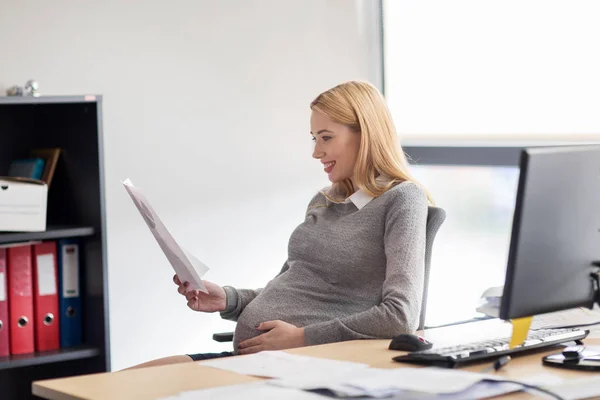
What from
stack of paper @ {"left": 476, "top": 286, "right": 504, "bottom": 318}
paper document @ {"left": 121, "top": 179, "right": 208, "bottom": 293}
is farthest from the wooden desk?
stack of paper @ {"left": 476, "top": 286, "right": 504, "bottom": 318}

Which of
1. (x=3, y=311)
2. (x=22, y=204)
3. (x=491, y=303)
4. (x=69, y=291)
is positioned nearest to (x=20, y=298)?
(x=3, y=311)

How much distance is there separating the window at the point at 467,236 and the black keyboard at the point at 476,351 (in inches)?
64.7

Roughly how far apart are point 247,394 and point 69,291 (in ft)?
5.78

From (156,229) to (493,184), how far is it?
1.85m

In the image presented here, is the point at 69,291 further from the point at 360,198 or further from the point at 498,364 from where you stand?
the point at 498,364

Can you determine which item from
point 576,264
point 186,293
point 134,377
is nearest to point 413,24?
point 186,293

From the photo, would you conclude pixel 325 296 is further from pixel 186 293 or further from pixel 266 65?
pixel 266 65

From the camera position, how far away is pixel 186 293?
2.41 meters

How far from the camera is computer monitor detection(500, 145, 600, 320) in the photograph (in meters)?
1.55

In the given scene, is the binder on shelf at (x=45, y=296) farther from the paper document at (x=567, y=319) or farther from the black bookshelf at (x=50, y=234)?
the paper document at (x=567, y=319)

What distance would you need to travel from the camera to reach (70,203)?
10.2 feet

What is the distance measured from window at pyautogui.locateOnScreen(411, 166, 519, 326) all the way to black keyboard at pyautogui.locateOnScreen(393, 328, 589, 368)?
164cm

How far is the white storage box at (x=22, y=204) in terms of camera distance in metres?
2.78

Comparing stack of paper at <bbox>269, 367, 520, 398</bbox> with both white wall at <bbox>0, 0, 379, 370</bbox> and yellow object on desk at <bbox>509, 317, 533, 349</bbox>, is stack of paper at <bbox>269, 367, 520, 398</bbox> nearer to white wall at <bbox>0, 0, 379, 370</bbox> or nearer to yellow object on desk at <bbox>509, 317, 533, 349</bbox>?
yellow object on desk at <bbox>509, 317, 533, 349</bbox>
